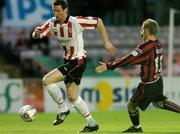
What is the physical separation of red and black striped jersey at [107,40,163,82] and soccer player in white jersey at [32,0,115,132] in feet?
2.16

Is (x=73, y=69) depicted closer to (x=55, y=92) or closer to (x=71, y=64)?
(x=71, y=64)

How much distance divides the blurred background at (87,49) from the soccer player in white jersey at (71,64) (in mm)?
7545

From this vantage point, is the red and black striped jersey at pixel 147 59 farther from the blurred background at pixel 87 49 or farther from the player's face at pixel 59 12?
the blurred background at pixel 87 49

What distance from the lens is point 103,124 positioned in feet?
43.8

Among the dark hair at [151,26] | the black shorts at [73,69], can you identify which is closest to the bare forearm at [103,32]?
the black shorts at [73,69]

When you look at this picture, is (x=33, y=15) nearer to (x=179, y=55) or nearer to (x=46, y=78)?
(x=179, y=55)

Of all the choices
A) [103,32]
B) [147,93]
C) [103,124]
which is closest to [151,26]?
[103,32]

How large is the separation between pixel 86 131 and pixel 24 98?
785cm

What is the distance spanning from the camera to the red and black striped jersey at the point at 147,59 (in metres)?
10.3

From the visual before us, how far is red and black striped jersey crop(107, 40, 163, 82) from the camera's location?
10.3m

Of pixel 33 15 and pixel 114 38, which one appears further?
pixel 114 38

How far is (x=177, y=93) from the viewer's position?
1919cm

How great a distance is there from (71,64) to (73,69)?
0.31ft

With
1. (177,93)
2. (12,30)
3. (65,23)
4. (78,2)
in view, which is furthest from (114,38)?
(65,23)
